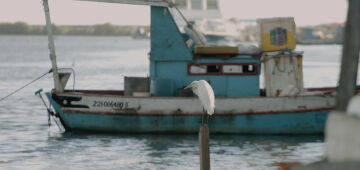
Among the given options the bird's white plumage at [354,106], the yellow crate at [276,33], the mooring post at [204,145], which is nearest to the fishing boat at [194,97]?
the yellow crate at [276,33]

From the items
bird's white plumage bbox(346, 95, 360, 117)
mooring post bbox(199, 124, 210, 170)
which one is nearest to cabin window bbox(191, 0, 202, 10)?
mooring post bbox(199, 124, 210, 170)

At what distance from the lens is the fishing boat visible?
20531 mm

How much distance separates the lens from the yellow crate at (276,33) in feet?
68.3

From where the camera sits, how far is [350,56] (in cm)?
762

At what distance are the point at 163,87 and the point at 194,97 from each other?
0.97m

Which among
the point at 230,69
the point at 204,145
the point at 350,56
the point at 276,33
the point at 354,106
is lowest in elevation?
the point at 204,145

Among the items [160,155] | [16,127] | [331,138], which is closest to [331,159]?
[331,138]

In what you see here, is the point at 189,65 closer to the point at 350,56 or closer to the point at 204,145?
the point at 204,145

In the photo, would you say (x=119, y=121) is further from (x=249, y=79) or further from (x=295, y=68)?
(x=295, y=68)

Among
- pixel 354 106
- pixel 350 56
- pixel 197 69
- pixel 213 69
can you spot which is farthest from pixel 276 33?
pixel 354 106

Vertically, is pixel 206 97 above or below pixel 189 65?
below

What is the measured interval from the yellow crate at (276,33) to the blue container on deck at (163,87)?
2.94m

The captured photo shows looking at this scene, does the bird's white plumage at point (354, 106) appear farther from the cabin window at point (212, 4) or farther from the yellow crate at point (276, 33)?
the cabin window at point (212, 4)

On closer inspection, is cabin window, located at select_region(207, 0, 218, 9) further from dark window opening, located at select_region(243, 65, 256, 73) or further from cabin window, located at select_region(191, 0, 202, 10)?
dark window opening, located at select_region(243, 65, 256, 73)
